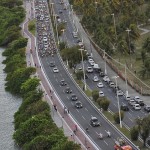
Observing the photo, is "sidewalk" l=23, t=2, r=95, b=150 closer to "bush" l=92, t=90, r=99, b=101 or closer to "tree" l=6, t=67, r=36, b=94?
"tree" l=6, t=67, r=36, b=94

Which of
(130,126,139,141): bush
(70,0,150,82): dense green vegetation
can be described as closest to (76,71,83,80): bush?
(70,0,150,82): dense green vegetation

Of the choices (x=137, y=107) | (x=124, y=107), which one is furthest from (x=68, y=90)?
(x=137, y=107)

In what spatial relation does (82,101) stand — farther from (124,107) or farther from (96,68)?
(96,68)

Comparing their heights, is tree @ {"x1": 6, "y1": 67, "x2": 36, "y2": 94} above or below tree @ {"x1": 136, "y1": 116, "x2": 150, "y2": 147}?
below

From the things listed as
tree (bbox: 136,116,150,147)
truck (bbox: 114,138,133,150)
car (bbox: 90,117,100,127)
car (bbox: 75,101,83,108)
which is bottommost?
car (bbox: 75,101,83,108)

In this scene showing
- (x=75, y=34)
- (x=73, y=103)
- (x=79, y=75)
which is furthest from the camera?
(x=75, y=34)

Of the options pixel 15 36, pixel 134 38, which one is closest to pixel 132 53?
pixel 134 38

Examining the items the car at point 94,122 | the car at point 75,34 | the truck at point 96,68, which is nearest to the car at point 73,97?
the car at point 94,122
